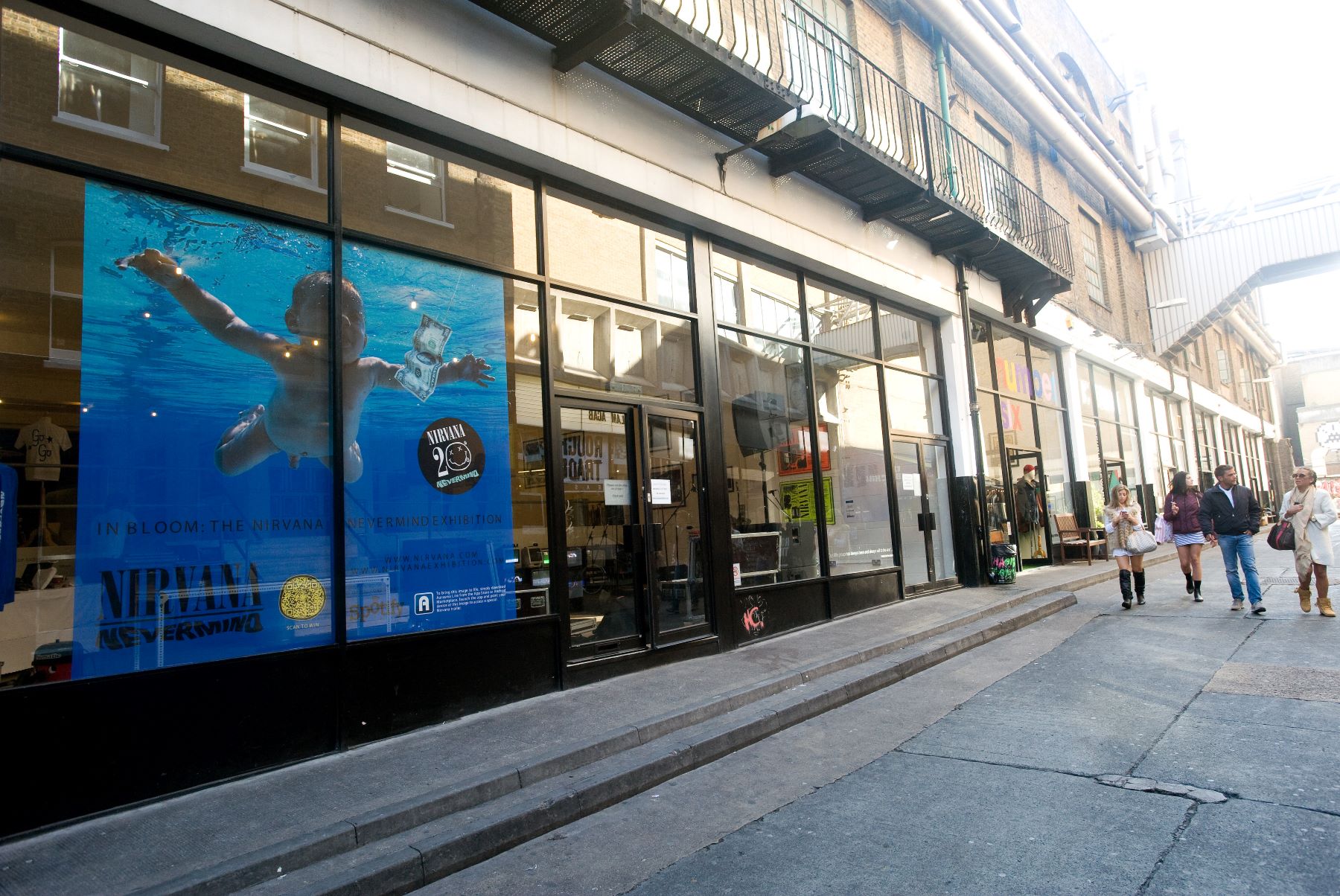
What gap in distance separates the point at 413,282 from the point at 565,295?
1.53 m

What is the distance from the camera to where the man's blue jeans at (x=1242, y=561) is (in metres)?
9.44

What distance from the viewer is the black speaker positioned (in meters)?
9.25

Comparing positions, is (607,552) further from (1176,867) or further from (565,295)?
(1176,867)

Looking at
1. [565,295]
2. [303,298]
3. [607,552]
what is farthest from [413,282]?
[607,552]

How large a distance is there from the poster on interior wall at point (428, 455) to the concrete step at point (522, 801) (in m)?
1.69

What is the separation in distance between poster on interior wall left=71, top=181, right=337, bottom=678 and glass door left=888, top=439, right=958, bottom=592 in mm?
8486

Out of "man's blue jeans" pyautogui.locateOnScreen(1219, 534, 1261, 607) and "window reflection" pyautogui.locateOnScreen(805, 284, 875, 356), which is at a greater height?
"window reflection" pyautogui.locateOnScreen(805, 284, 875, 356)

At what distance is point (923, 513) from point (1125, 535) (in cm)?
273

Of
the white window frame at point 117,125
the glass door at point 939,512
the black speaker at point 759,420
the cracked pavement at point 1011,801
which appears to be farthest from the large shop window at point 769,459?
the white window frame at point 117,125

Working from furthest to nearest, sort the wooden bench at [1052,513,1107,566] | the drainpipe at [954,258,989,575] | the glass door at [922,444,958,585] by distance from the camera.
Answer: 1. the wooden bench at [1052,513,1107,566]
2. the drainpipe at [954,258,989,575]
3. the glass door at [922,444,958,585]

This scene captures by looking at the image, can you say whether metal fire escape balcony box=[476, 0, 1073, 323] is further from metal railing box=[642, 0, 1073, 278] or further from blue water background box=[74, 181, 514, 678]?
blue water background box=[74, 181, 514, 678]

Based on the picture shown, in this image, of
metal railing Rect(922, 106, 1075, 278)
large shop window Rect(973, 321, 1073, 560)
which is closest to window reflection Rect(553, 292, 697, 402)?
metal railing Rect(922, 106, 1075, 278)

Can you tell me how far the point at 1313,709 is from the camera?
5410 millimetres

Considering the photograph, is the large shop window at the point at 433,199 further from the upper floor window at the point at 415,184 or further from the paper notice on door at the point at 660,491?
the paper notice on door at the point at 660,491
